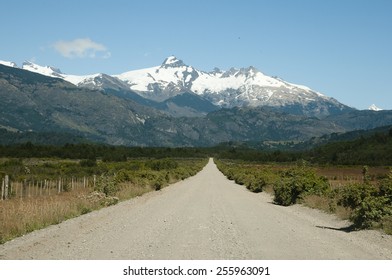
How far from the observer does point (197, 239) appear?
15.6 metres

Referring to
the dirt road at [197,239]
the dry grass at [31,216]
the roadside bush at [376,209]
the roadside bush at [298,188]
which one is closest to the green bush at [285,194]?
the roadside bush at [298,188]

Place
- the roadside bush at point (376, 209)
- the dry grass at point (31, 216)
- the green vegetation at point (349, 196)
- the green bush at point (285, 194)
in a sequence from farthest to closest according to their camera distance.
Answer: the green bush at point (285, 194) → the green vegetation at point (349, 196) → the roadside bush at point (376, 209) → the dry grass at point (31, 216)

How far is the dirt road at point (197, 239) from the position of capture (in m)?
12.8

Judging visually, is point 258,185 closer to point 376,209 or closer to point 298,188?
point 298,188

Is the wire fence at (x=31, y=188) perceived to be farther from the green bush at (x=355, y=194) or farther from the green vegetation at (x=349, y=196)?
the green bush at (x=355, y=194)

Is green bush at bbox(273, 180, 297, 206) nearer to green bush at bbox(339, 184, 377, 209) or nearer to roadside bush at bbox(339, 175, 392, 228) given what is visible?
green bush at bbox(339, 184, 377, 209)

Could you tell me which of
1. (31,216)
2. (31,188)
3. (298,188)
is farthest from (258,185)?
(31,216)

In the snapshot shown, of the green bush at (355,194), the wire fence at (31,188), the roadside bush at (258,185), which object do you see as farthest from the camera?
the roadside bush at (258,185)

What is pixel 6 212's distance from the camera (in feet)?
62.0

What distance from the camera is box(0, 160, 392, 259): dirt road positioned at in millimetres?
12820
